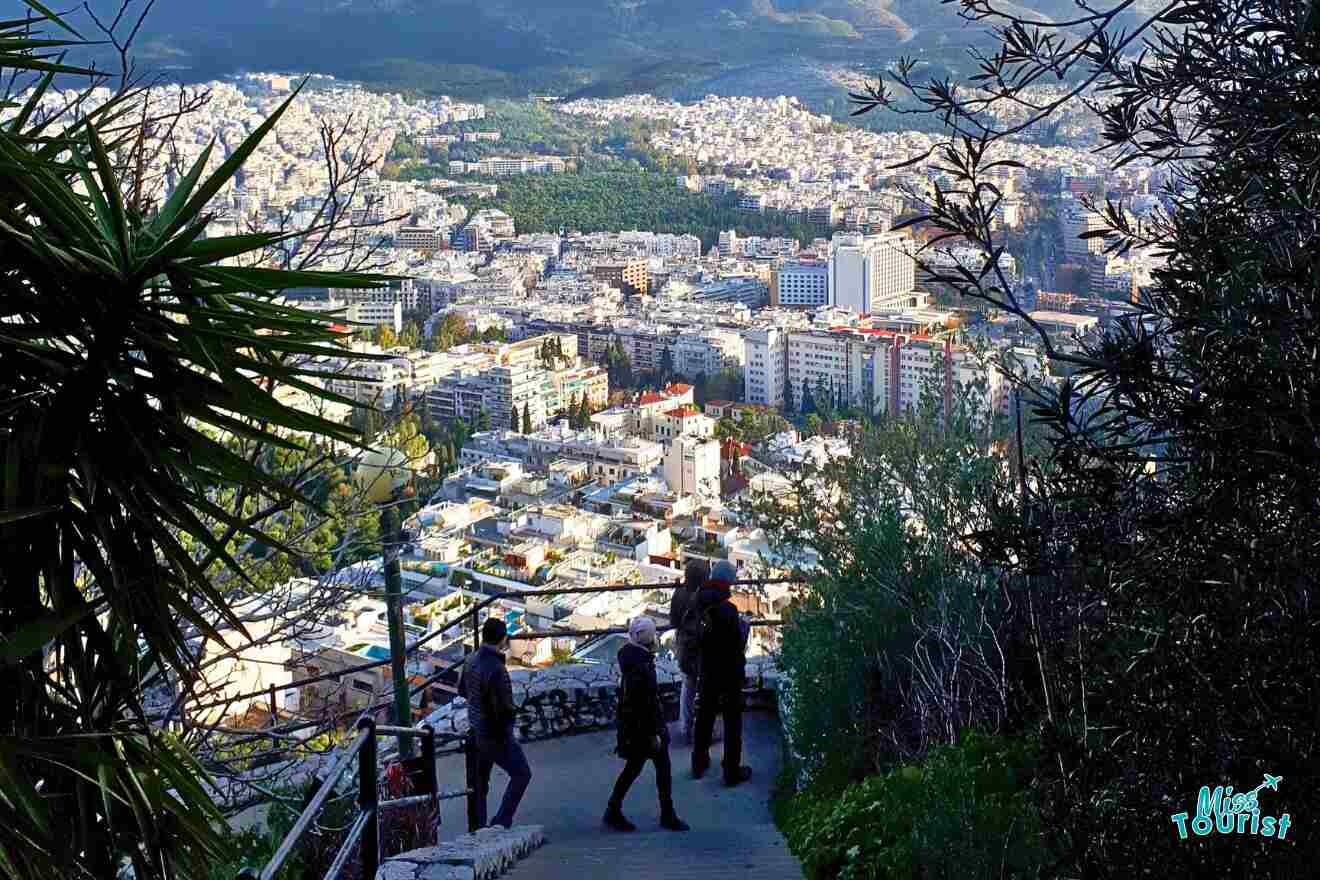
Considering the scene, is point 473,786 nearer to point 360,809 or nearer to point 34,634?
point 360,809

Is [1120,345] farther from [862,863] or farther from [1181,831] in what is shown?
[862,863]

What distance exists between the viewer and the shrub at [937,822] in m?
2.96

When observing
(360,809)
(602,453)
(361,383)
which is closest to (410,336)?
(602,453)

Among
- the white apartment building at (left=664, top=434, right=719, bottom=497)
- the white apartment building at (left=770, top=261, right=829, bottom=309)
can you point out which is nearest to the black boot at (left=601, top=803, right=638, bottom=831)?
the white apartment building at (left=664, top=434, right=719, bottom=497)

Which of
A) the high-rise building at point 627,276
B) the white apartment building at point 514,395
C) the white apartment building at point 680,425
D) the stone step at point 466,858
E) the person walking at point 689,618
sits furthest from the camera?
the high-rise building at point 627,276

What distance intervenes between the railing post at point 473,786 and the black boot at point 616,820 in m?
0.50

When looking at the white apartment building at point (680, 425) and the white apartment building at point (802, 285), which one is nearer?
the white apartment building at point (680, 425)

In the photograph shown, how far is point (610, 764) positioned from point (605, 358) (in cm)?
3813

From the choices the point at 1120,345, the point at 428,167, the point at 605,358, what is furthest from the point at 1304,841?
the point at 428,167

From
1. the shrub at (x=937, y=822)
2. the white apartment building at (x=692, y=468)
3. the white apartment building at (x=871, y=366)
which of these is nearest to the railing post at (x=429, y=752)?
the shrub at (x=937, y=822)

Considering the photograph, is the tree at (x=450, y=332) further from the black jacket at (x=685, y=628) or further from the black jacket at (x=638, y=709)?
the black jacket at (x=638, y=709)

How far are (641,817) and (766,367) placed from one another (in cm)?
3271

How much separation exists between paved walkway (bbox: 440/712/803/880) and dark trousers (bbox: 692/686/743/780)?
0.11m

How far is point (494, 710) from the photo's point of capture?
4.91m
